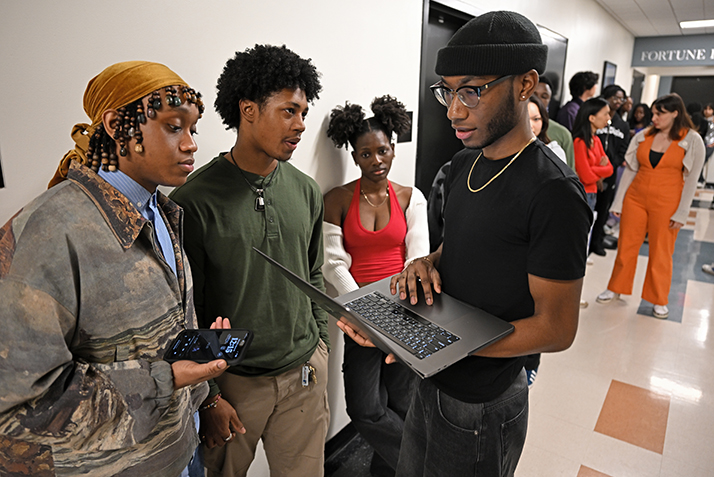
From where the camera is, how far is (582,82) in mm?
4707

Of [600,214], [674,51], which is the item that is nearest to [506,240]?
[600,214]

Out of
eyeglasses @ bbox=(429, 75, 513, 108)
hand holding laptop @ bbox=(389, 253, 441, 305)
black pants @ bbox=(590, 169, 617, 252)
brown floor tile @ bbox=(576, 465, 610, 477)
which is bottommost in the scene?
brown floor tile @ bbox=(576, 465, 610, 477)

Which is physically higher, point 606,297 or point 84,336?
point 84,336

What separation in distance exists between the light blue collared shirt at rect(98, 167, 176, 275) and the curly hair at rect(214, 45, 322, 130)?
47cm

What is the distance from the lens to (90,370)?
2.93 feet

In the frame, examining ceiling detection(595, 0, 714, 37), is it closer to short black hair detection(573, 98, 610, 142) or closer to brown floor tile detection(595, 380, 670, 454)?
short black hair detection(573, 98, 610, 142)

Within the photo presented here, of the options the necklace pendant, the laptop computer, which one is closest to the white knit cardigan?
the necklace pendant

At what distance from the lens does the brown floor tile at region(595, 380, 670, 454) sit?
7.93ft

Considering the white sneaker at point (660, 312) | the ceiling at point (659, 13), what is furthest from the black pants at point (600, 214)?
the ceiling at point (659, 13)

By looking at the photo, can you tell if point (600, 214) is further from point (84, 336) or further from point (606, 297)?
point (84, 336)

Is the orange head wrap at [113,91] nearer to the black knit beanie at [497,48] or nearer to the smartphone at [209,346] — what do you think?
the smartphone at [209,346]

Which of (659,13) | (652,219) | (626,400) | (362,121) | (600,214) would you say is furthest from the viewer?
(659,13)

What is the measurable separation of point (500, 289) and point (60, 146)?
1.19 meters

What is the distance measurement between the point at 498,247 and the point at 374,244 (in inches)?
38.3
